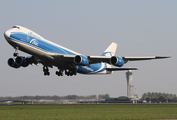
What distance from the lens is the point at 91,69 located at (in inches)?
2267

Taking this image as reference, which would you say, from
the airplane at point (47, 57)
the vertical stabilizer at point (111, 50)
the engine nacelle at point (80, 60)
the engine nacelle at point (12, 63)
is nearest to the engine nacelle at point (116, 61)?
the airplane at point (47, 57)

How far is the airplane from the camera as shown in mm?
41500

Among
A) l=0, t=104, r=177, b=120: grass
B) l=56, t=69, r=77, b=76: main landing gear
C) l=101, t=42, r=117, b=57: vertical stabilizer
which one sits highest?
l=101, t=42, r=117, b=57: vertical stabilizer

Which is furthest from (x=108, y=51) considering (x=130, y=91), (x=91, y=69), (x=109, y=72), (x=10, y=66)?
(x=130, y=91)

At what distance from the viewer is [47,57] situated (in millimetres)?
45562

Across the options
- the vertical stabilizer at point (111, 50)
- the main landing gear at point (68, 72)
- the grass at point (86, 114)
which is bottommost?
the grass at point (86, 114)

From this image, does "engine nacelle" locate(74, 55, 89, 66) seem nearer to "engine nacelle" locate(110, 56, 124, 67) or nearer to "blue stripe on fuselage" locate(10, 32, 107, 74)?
"blue stripe on fuselage" locate(10, 32, 107, 74)

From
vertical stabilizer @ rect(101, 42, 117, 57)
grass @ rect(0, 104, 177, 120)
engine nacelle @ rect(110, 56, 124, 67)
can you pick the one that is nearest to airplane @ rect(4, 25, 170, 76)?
engine nacelle @ rect(110, 56, 124, 67)

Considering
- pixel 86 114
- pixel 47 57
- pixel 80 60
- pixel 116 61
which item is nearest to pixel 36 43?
pixel 47 57

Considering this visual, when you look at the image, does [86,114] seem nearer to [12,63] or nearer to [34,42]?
[34,42]

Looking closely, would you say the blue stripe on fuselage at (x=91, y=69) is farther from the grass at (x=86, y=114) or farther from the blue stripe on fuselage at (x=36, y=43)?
→ the grass at (x=86, y=114)

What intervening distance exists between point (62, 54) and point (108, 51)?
19.4 meters

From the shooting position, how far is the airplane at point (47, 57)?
41.5m

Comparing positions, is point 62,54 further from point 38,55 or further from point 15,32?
point 15,32
